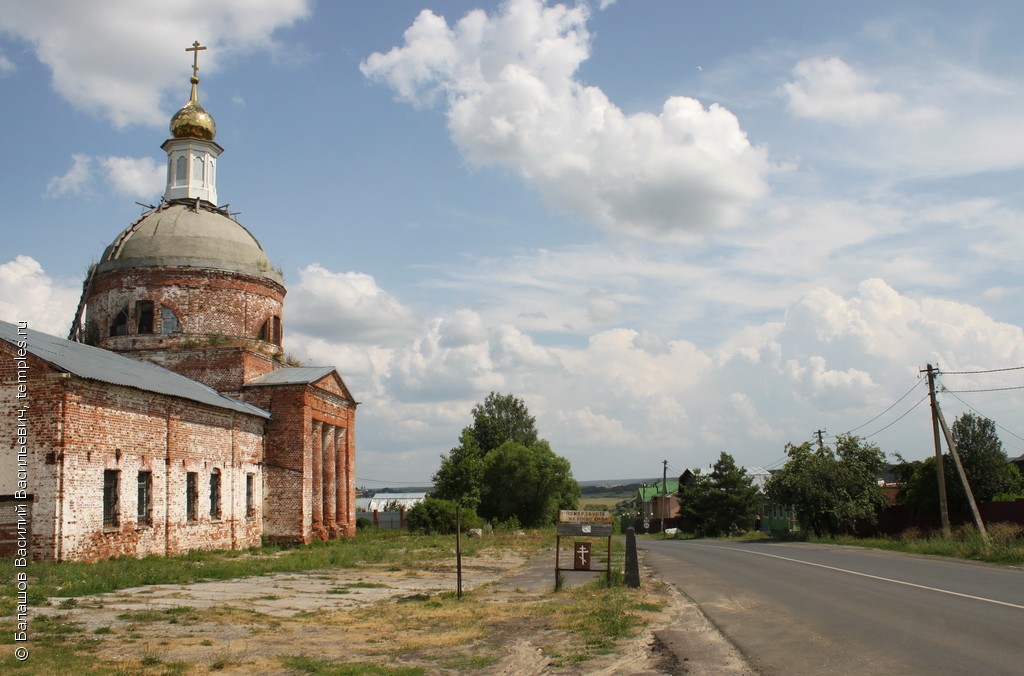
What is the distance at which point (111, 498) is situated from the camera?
69.5ft

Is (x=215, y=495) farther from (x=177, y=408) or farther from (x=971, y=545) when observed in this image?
(x=971, y=545)

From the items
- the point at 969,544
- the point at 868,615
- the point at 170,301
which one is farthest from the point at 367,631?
the point at 170,301

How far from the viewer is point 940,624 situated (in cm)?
1039

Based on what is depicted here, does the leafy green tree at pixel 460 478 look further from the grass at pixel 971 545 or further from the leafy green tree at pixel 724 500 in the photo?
the grass at pixel 971 545

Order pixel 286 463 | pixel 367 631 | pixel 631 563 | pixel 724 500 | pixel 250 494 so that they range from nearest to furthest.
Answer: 1. pixel 367 631
2. pixel 631 563
3. pixel 250 494
4. pixel 286 463
5. pixel 724 500

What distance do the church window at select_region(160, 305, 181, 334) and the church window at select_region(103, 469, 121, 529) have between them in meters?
10.9

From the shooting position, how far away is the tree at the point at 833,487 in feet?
129

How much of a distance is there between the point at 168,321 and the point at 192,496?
29.3 ft


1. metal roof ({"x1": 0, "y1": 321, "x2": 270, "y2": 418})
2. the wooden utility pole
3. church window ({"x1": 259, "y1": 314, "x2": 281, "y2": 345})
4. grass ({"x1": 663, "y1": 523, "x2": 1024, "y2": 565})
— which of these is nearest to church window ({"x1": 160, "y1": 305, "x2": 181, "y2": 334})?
metal roof ({"x1": 0, "y1": 321, "x2": 270, "y2": 418})

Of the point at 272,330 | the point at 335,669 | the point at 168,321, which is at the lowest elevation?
the point at 335,669

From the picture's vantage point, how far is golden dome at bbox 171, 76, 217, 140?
112ft

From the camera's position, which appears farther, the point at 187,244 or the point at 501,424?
the point at 501,424

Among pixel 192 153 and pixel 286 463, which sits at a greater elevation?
pixel 192 153

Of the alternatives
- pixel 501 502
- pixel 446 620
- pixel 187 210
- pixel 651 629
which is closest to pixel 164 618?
pixel 446 620
